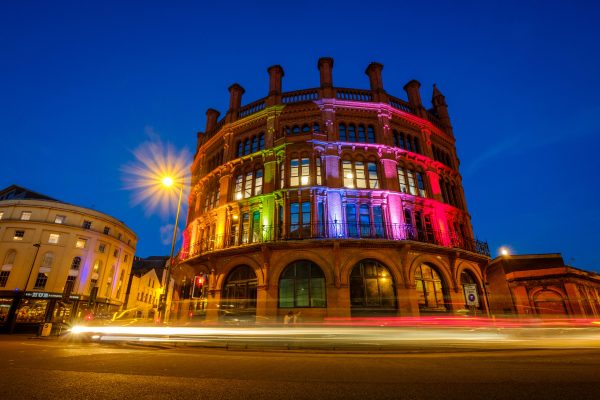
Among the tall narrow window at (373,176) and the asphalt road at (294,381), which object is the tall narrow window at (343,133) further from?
the asphalt road at (294,381)

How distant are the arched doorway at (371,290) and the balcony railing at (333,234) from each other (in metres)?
1.96

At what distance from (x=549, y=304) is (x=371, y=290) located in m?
18.5

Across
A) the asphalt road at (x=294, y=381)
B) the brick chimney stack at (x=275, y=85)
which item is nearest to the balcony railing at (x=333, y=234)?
the brick chimney stack at (x=275, y=85)

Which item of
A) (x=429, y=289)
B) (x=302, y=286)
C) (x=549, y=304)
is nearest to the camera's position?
(x=302, y=286)

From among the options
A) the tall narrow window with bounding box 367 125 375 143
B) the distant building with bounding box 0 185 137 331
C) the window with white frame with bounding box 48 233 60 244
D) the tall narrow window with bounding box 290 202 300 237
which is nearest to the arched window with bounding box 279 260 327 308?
the tall narrow window with bounding box 290 202 300 237

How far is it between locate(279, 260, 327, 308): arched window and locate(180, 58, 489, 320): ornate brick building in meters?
0.06

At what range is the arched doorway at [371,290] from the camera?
57.7 ft

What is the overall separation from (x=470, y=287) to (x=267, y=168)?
1594 centimetres

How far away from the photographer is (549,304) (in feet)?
82.8

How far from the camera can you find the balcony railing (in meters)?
19.2

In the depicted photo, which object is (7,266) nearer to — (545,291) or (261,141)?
(261,141)

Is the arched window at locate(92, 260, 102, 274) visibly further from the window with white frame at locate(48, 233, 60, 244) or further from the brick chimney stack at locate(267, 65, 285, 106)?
the brick chimney stack at locate(267, 65, 285, 106)

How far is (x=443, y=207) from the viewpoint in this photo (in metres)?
22.3

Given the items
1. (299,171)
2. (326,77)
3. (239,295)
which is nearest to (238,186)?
(299,171)
